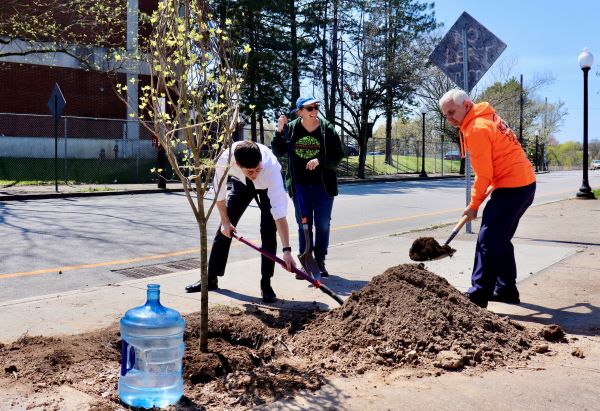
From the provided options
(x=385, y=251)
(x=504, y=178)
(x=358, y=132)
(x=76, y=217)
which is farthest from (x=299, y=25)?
(x=504, y=178)

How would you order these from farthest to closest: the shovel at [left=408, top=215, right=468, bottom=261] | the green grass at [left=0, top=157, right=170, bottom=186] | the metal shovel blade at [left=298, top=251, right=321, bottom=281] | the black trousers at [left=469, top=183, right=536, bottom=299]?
the green grass at [left=0, top=157, right=170, bottom=186], the metal shovel blade at [left=298, top=251, right=321, bottom=281], the shovel at [left=408, top=215, right=468, bottom=261], the black trousers at [left=469, top=183, right=536, bottom=299]

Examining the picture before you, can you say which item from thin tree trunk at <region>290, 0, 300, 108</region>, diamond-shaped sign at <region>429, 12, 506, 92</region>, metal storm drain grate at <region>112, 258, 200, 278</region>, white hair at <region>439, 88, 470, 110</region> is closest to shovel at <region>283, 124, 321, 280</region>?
metal storm drain grate at <region>112, 258, 200, 278</region>

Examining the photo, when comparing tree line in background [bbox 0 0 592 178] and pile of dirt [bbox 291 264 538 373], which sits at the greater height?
tree line in background [bbox 0 0 592 178]

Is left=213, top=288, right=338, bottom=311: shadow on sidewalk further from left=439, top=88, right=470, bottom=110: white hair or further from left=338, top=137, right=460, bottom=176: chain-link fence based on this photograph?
left=338, top=137, right=460, bottom=176: chain-link fence

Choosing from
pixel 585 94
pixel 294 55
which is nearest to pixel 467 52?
pixel 585 94

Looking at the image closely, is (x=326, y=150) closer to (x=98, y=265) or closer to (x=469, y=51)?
(x=98, y=265)

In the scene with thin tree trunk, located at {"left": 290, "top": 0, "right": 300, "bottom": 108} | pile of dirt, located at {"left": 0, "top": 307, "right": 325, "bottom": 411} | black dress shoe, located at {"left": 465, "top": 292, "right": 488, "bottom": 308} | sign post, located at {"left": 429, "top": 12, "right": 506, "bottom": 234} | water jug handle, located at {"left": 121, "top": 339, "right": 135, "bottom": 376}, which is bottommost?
pile of dirt, located at {"left": 0, "top": 307, "right": 325, "bottom": 411}

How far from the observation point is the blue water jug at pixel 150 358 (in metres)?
3.12

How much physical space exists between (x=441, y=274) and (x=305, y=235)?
5.16 ft

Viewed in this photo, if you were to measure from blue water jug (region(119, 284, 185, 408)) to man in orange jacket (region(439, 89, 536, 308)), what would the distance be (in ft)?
9.39

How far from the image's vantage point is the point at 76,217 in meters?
12.2

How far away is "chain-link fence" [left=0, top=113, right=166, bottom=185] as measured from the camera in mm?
23047

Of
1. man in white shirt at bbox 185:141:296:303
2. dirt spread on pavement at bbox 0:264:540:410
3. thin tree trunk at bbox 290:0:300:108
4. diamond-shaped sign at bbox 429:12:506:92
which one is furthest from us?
thin tree trunk at bbox 290:0:300:108

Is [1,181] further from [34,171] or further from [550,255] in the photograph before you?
[550,255]
